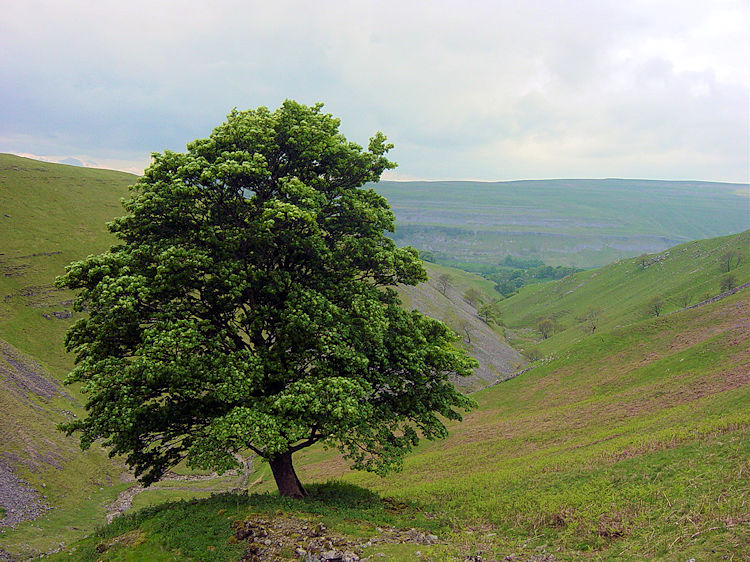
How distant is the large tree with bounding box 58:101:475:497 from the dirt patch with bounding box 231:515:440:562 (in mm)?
2733

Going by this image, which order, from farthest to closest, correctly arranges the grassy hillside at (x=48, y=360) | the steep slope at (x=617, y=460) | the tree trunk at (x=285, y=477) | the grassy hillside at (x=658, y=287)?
the grassy hillside at (x=658, y=287)
the grassy hillside at (x=48, y=360)
the tree trunk at (x=285, y=477)
the steep slope at (x=617, y=460)

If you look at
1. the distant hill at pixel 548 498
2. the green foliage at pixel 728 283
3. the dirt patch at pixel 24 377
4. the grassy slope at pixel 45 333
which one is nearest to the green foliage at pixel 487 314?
the green foliage at pixel 728 283

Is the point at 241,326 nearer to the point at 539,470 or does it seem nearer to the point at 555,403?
the point at 539,470

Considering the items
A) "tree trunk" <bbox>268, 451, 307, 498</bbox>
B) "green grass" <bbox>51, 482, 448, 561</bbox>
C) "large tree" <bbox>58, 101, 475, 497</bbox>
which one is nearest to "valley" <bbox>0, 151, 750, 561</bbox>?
"green grass" <bbox>51, 482, 448, 561</bbox>

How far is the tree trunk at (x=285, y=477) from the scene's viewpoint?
2297 cm

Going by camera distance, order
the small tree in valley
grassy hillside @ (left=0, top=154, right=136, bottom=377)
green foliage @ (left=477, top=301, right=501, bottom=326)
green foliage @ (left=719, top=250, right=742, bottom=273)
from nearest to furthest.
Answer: grassy hillside @ (left=0, top=154, right=136, bottom=377) < green foliage @ (left=719, top=250, right=742, bottom=273) < the small tree in valley < green foliage @ (left=477, top=301, right=501, bottom=326)

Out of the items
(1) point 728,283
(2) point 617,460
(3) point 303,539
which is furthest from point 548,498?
(1) point 728,283

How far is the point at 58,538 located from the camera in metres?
33.7

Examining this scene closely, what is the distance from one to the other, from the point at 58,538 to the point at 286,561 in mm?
29963

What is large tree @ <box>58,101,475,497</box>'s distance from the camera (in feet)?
62.2

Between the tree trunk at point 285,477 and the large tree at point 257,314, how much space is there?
8cm

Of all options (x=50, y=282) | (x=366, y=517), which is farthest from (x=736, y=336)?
(x=50, y=282)

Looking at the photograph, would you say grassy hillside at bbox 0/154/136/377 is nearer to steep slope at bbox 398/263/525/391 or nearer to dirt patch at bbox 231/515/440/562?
dirt patch at bbox 231/515/440/562

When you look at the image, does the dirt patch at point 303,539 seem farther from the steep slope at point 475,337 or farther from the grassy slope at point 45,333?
the steep slope at point 475,337
